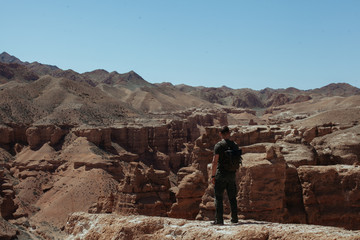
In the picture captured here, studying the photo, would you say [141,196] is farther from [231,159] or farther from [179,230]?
[179,230]

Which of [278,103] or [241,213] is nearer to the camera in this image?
[241,213]

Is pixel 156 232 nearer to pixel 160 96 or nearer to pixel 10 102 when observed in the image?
pixel 10 102

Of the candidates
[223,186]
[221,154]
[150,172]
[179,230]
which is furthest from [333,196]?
[150,172]

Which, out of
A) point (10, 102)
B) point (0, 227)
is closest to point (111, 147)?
point (10, 102)

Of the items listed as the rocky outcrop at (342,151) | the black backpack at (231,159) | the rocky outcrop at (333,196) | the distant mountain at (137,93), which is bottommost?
the rocky outcrop at (333,196)

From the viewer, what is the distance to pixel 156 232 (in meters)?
6.66

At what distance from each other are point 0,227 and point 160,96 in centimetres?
9844

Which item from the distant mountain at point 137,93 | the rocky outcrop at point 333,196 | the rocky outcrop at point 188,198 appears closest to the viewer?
the rocky outcrop at point 333,196

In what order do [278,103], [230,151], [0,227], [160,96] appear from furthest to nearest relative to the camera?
[278,103]
[160,96]
[0,227]
[230,151]

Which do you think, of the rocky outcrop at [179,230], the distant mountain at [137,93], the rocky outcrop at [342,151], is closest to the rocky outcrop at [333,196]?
the rocky outcrop at [342,151]

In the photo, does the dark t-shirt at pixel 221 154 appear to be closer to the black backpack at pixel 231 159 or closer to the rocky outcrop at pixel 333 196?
the black backpack at pixel 231 159

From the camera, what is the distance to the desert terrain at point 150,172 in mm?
7391

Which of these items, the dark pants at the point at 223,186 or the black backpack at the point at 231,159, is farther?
the dark pants at the point at 223,186

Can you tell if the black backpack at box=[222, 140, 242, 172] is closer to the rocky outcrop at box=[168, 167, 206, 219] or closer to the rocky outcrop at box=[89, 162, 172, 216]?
the rocky outcrop at box=[168, 167, 206, 219]
